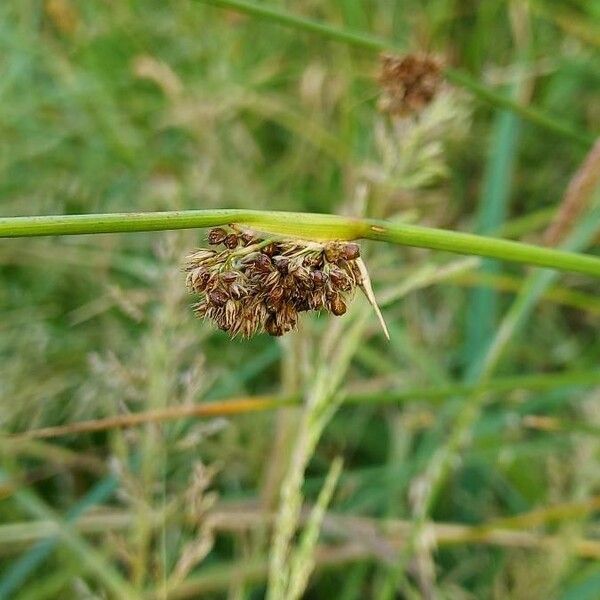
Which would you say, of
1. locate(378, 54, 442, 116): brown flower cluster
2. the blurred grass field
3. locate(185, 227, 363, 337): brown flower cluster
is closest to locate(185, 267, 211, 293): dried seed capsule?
locate(185, 227, 363, 337): brown flower cluster

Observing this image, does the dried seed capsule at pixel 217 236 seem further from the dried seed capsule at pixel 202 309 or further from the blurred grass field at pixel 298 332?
the blurred grass field at pixel 298 332

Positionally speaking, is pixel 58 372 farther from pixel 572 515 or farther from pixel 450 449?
pixel 572 515

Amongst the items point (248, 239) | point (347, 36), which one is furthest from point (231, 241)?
point (347, 36)

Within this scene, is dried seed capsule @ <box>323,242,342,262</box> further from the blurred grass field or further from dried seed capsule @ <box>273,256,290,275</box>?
the blurred grass field

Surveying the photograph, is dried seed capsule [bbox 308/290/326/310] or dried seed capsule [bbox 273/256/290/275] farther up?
dried seed capsule [bbox 273/256/290/275]

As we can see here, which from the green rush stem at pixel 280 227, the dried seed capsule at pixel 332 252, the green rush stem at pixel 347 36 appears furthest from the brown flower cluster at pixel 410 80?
the dried seed capsule at pixel 332 252

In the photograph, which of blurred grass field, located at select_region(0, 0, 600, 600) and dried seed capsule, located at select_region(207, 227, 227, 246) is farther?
blurred grass field, located at select_region(0, 0, 600, 600)

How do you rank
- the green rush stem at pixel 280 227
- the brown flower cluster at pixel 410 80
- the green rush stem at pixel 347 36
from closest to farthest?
the green rush stem at pixel 280 227 → the green rush stem at pixel 347 36 → the brown flower cluster at pixel 410 80
